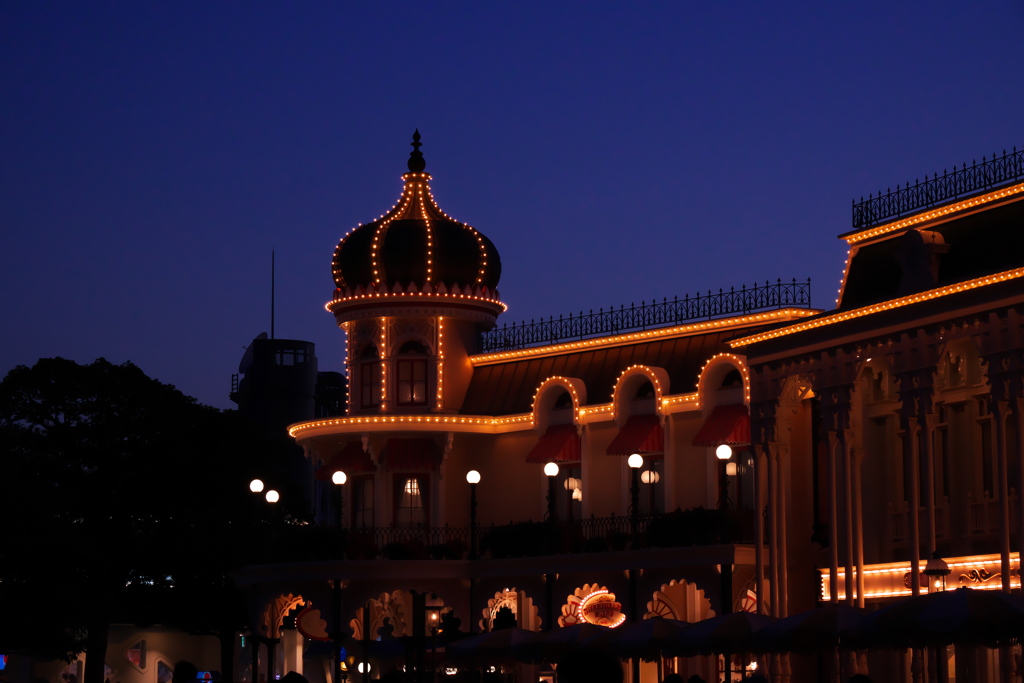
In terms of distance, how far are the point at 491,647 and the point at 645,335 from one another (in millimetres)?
11050

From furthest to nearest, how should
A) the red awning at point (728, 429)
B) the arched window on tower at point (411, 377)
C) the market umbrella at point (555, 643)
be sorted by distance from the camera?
the arched window on tower at point (411, 377) → the red awning at point (728, 429) → the market umbrella at point (555, 643)

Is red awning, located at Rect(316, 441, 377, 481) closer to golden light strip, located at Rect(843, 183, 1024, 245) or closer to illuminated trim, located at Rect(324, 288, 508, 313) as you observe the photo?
illuminated trim, located at Rect(324, 288, 508, 313)

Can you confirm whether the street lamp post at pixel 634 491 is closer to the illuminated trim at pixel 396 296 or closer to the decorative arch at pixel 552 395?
the decorative arch at pixel 552 395

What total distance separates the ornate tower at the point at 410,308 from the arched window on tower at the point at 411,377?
0.08ft

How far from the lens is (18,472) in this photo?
144 feet

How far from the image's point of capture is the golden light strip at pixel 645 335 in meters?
37.2

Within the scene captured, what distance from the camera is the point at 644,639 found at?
2812 centimetres

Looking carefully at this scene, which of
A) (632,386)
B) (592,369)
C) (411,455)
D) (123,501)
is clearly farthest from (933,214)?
(123,501)

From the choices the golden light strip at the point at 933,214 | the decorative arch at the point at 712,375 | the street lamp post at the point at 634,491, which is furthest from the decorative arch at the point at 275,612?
the golden light strip at the point at 933,214

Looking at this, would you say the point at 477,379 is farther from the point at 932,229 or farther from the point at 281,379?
the point at 281,379

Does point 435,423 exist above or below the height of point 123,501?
above

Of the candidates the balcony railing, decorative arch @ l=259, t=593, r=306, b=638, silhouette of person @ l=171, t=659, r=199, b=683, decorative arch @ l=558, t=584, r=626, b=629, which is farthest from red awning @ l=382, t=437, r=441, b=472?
silhouette of person @ l=171, t=659, r=199, b=683

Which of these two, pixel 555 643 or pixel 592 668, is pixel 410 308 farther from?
pixel 592 668

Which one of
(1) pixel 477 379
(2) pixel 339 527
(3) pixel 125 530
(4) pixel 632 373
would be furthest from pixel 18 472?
(4) pixel 632 373
